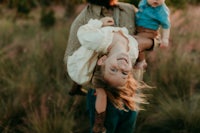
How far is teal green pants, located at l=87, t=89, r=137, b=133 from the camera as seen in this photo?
3.40 metres

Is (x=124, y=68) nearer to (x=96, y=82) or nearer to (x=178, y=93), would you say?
(x=96, y=82)

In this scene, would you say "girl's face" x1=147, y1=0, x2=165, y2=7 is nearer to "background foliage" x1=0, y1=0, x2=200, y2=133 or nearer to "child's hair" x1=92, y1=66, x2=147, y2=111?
"child's hair" x1=92, y1=66, x2=147, y2=111

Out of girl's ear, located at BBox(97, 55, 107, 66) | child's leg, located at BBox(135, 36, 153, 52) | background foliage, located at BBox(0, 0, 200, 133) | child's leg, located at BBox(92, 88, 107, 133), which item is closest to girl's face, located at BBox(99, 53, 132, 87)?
girl's ear, located at BBox(97, 55, 107, 66)

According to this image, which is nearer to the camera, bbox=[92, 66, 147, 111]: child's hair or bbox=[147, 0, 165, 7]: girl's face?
bbox=[92, 66, 147, 111]: child's hair

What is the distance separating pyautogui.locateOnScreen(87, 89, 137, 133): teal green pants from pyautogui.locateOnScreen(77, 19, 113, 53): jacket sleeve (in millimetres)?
435

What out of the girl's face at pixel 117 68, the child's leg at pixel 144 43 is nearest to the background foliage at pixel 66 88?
the child's leg at pixel 144 43

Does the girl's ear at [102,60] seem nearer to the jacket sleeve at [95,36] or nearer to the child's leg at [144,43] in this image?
the jacket sleeve at [95,36]

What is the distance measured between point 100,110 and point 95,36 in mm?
545

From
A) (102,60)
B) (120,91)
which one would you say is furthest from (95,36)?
(120,91)

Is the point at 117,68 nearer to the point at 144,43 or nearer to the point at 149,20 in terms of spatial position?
the point at 144,43

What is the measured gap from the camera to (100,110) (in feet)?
10.7

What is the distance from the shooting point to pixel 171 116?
4969 mm

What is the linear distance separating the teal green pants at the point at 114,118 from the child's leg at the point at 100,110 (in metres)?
0.13

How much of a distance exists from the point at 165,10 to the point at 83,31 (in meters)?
0.67
